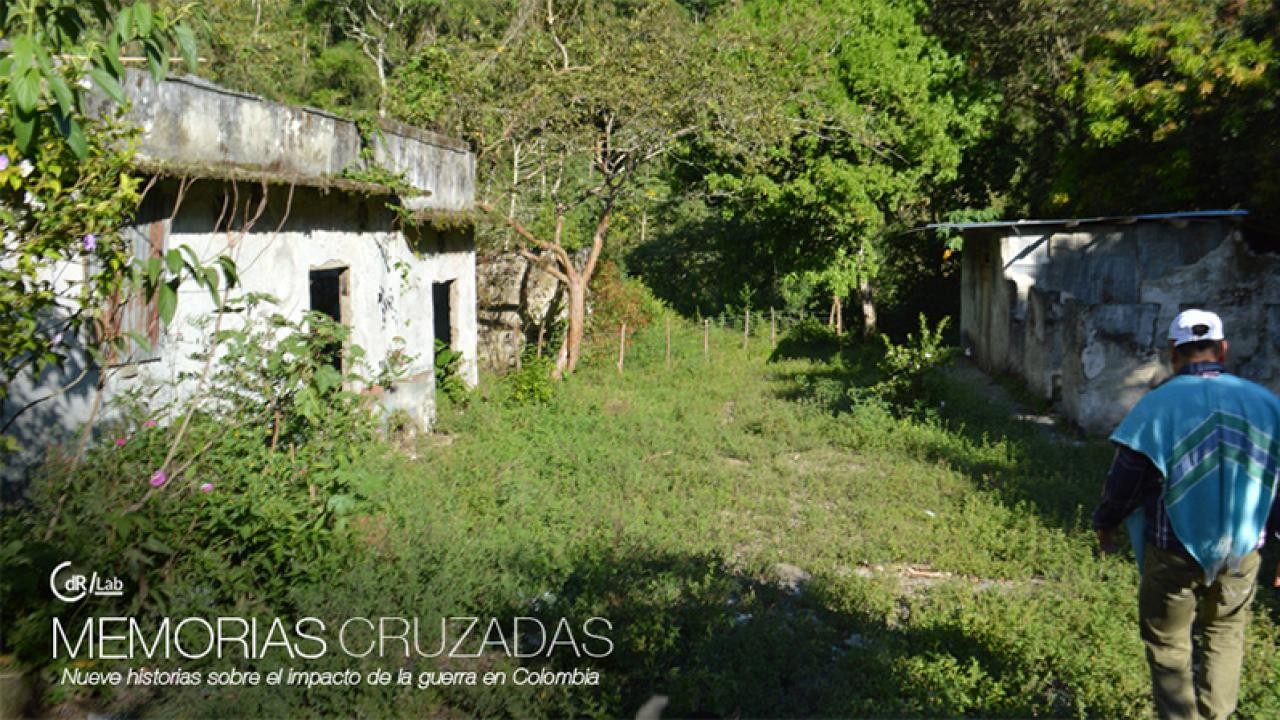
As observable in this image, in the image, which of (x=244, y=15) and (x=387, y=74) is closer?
(x=244, y=15)

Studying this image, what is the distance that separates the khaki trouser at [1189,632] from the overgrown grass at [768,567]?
474 mm

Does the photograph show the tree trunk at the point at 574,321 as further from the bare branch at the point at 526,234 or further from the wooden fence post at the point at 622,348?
the wooden fence post at the point at 622,348

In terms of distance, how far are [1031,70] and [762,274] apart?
24.6 feet

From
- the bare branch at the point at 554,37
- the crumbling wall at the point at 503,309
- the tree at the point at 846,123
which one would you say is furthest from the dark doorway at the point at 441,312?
the tree at the point at 846,123

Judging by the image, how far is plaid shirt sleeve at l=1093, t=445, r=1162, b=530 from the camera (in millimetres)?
4277

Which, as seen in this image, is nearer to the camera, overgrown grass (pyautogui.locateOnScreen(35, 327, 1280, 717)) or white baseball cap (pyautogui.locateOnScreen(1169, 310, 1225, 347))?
white baseball cap (pyautogui.locateOnScreen(1169, 310, 1225, 347))

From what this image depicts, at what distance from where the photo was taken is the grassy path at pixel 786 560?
4867 mm

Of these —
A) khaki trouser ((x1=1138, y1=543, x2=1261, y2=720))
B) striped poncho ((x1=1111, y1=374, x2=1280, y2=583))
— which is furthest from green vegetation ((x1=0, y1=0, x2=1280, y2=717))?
striped poncho ((x1=1111, y1=374, x2=1280, y2=583))

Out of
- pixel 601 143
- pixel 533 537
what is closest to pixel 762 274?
pixel 601 143

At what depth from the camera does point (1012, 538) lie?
738cm

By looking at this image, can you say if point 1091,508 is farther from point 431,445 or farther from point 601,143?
point 601,143

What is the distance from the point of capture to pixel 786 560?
22.9 feet

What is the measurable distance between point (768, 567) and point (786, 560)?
34cm

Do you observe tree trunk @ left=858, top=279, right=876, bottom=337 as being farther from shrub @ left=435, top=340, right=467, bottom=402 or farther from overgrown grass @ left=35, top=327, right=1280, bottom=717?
shrub @ left=435, top=340, right=467, bottom=402
